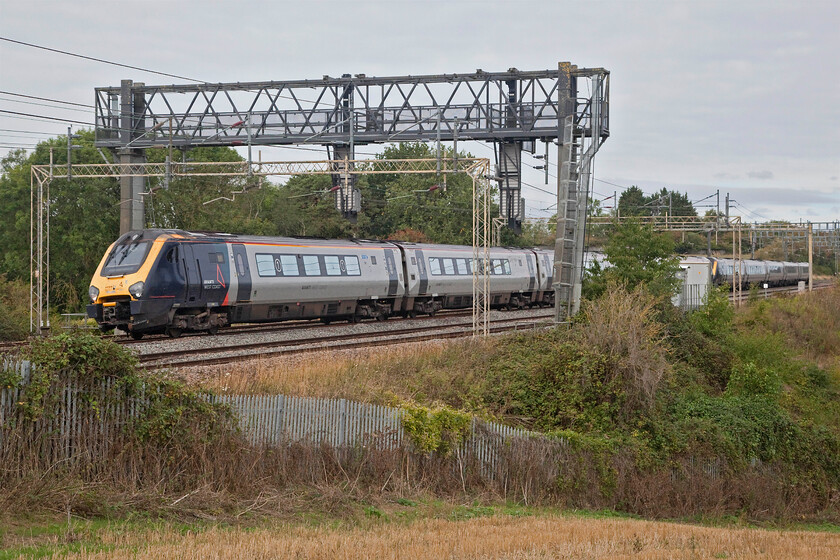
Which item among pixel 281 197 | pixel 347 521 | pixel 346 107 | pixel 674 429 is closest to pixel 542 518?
pixel 347 521

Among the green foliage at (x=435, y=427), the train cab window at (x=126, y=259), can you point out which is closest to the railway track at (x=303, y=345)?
the train cab window at (x=126, y=259)

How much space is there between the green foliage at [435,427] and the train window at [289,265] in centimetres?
1520

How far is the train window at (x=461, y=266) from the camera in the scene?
3928cm

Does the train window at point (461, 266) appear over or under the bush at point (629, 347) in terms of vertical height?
over

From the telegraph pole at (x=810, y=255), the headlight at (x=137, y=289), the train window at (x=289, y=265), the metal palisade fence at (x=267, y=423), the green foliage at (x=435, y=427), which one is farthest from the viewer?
the telegraph pole at (x=810, y=255)

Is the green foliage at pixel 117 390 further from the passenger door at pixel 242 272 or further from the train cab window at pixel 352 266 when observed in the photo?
the train cab window at pixel 352 266

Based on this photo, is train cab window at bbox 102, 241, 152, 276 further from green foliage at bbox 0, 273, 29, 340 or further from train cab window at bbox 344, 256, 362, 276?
train cab window at bbox 344, 256, 362, 276

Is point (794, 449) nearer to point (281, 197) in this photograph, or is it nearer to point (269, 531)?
point (269, 531)

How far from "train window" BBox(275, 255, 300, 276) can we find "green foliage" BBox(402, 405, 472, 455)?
15201 mm

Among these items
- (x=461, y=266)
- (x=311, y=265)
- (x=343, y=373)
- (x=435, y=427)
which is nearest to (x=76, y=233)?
(x=461, y=266)

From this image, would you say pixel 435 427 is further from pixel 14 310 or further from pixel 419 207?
pixel 419 207

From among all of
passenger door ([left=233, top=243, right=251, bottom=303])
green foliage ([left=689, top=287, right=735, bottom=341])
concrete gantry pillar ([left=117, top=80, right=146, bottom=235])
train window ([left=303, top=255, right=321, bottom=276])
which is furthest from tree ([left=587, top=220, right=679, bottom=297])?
concrete gantry pillar ([left=117, top=80, right=146, bottom=235])

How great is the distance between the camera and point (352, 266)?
32.7 metres

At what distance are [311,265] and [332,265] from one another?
1.21 metres
